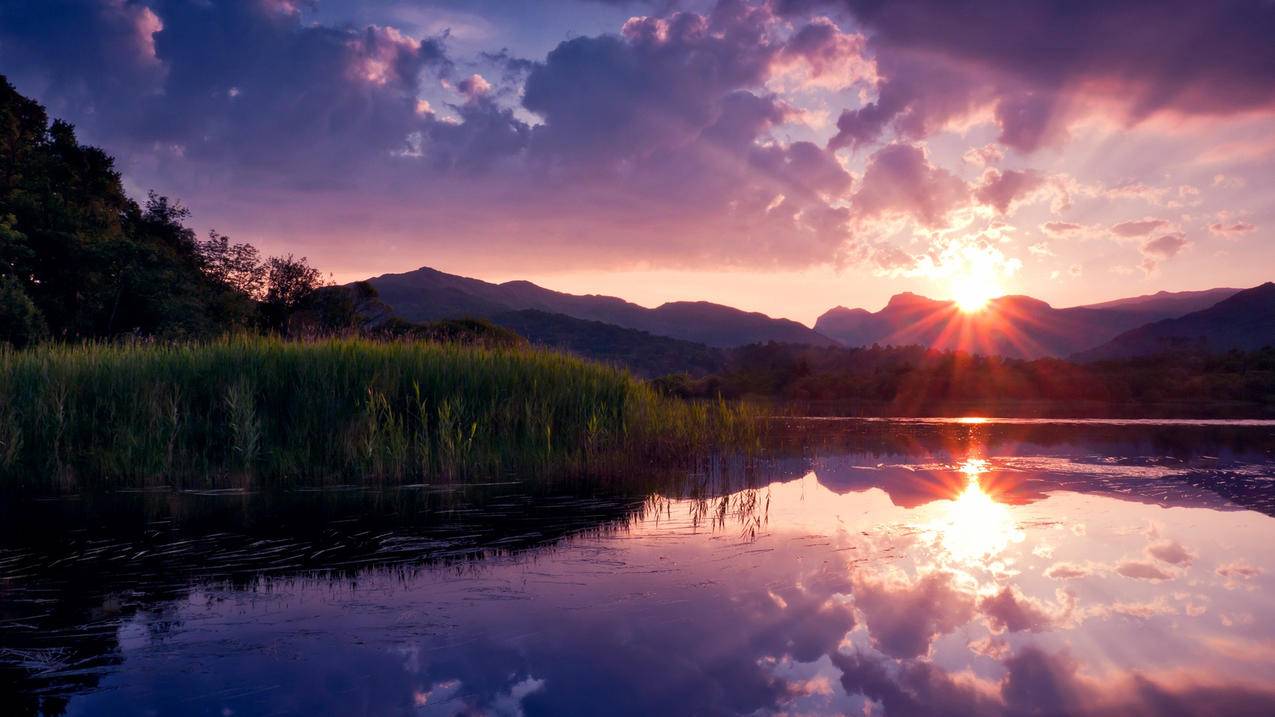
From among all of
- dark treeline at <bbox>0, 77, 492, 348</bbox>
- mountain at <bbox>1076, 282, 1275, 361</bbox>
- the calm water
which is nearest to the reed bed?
the calm water

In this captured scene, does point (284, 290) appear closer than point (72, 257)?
No

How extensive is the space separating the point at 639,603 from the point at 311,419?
27.0 ft

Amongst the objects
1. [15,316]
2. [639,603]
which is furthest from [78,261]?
[639,603]

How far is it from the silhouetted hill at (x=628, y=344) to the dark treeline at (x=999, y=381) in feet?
61.4

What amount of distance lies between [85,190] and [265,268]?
9.75 m

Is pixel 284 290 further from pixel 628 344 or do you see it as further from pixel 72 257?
pixel 628 344

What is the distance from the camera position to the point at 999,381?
1692 inches

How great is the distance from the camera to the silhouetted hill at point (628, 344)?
7706 cm

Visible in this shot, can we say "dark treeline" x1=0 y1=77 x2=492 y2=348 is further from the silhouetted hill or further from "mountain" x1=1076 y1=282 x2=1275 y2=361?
"mountain" x1=1076 y1=282 x2=1275 y2=361

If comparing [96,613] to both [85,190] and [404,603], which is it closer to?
[404,603]

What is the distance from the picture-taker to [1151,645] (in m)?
4.45

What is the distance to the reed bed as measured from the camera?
35.0 feet

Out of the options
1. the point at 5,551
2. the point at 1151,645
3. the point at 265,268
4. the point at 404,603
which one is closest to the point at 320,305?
the point at 265,268

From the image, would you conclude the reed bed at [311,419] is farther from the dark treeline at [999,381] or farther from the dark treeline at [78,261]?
the dark treeline at [999,381]
